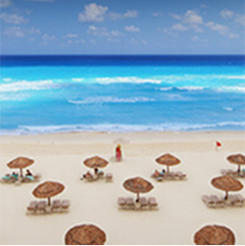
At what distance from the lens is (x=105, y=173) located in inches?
577

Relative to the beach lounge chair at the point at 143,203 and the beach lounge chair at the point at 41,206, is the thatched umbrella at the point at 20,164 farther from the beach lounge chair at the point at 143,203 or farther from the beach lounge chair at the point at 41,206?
the beach lounge chair at the point at 143,203

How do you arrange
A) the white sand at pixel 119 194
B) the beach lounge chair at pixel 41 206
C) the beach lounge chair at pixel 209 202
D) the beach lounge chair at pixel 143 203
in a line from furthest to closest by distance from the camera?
the beach lounge chair at pixel 209 202 → the beach lounge chair at pixel 143 203 → the beach lounge chair at pixel 41 206 → the white sand at pixel 119 194

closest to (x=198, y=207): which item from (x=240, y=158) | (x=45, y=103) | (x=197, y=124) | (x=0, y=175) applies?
(x=240, y=158)

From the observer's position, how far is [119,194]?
12.5 metres

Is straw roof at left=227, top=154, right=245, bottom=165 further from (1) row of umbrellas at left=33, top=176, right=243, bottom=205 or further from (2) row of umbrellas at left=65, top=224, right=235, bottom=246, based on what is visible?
(2) row of umbrellas at left=65, top=224, right=235, bottom=246

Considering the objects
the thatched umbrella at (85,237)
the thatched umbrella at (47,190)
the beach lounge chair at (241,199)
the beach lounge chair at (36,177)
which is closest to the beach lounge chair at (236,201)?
the beach lounge chair at (241,199)

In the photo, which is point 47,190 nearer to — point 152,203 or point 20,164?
point 20,164

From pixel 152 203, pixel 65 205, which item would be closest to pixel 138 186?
pixel 152 203

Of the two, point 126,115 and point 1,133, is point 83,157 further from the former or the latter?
point 126,115

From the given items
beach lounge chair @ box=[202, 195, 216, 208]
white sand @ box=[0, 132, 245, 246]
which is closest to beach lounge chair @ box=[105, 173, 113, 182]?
white sand @ box=[0, 132, 245, 246]

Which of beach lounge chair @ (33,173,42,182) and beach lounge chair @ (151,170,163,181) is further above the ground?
beach lounge chair @ (33,173,42,182)

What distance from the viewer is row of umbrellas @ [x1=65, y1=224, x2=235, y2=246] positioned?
8.02m

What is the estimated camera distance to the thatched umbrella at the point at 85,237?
8.04 meters

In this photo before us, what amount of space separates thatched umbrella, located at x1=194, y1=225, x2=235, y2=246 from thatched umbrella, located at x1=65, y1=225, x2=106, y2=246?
2.68m
